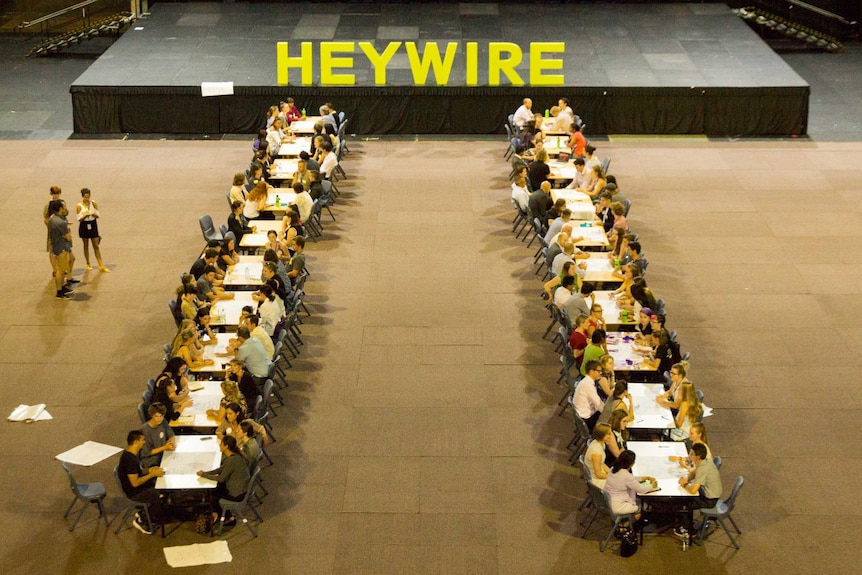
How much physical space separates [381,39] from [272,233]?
11247 mm

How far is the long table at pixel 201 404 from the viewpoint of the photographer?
10.9 meters

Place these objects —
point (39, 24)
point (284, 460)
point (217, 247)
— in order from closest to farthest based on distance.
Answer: point (284, 460) → point (217, 247) → point (39, 24)

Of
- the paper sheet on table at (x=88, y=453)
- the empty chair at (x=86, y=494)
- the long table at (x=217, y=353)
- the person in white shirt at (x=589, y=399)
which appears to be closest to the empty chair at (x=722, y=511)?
the person in white shirt at (x=589, y=399)

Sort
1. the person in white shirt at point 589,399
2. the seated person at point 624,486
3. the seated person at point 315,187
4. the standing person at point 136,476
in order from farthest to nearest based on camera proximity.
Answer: the seated person at point 315,187
the person in white shirt at point 589,399
the standing person at point 136,476
the seated person at point 624,486

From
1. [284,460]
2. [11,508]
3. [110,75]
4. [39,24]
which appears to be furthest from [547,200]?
[39,24]

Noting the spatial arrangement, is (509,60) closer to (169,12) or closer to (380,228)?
(380,228)

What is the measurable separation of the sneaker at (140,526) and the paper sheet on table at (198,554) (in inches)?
12.1

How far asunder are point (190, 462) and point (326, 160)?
8275mm

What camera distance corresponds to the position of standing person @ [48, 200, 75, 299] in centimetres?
1477

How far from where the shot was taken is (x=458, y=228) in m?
17.4

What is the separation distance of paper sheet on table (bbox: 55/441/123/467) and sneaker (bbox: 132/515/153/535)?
0.99m

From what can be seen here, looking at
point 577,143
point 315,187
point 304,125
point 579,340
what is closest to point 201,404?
point 579,340

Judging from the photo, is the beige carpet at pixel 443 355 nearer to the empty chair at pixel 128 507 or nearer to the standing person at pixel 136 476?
the empty chair at pixel 128 507

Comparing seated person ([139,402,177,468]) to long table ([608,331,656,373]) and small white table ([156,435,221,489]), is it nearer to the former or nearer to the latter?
small white table ([156,435,221,489])
